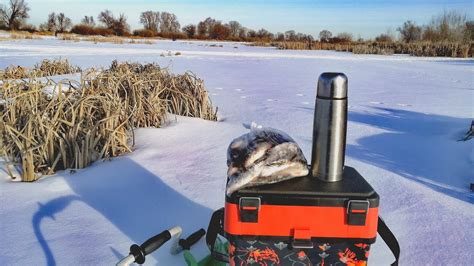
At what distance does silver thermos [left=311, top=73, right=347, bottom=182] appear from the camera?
1053 mm

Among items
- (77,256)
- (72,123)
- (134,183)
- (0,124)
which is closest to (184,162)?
(134,183)

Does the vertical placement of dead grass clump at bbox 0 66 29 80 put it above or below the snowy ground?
above

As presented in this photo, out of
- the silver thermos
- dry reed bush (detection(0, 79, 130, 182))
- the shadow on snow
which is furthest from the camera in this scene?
dry reed bush (detection(0, 79, 130, 182))

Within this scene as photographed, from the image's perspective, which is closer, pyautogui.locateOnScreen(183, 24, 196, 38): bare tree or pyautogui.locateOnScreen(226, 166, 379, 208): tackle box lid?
pyautogui.locateOnScreen(226, 166, 379, 208): tackle box lid

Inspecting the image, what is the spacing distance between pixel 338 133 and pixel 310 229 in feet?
0.96

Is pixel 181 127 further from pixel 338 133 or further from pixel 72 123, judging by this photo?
pixel 338 133

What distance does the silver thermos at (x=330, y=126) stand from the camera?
3.45 feet

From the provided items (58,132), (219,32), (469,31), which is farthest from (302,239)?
(219,32)

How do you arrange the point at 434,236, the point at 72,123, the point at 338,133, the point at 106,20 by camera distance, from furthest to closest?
the point at 106,20
the point at 72,123
the point at 434,236
the point at 338,133

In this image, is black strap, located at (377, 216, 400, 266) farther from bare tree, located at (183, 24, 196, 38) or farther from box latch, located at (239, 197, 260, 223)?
bare tree, located at (183, 24, 196, 38)

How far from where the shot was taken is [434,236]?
1.50 metres

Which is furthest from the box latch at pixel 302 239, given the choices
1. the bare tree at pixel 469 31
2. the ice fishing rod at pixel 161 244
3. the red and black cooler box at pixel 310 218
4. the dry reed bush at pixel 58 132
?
the bare tree at pixel 469 31

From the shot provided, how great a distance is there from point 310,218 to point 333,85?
367 millimetres

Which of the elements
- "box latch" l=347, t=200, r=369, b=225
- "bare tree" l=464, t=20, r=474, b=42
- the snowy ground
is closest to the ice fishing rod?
the snowy ground
